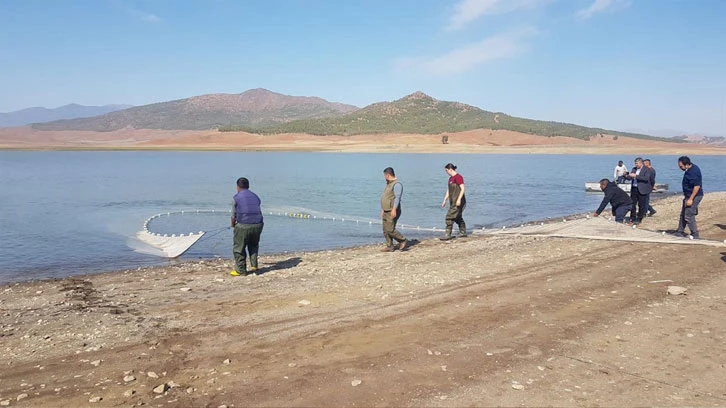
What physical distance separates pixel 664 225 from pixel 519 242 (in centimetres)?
558

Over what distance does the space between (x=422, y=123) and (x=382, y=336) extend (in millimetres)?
122073

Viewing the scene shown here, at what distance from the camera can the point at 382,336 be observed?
6426 millimetres

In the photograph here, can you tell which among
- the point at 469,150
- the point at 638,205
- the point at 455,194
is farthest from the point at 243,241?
the point at 469,150

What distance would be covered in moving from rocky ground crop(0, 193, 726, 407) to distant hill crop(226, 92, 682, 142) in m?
102

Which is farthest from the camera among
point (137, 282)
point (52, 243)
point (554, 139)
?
point (554, 139)

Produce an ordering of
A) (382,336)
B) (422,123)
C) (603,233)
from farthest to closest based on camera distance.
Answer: (422,123) < (603,233) < (382,336)

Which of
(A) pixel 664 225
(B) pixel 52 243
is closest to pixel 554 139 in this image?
(A) pixel 664 225

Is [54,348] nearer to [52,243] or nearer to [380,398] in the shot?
[380,398]

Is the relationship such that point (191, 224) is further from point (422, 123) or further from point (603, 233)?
point (422, 123)

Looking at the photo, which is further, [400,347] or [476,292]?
[476,292]

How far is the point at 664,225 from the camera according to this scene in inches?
631

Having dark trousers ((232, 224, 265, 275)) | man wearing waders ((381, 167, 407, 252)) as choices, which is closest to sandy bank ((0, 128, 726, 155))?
man wearing waders ((381, 167, 407, 252))

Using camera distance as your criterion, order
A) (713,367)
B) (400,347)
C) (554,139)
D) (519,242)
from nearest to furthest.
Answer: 1. (713,367)
2. (400,347)
3. (519,242)
4. (554,139)

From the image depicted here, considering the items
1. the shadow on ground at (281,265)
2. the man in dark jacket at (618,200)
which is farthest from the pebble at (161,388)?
the man in dark jacket at (618,200)
